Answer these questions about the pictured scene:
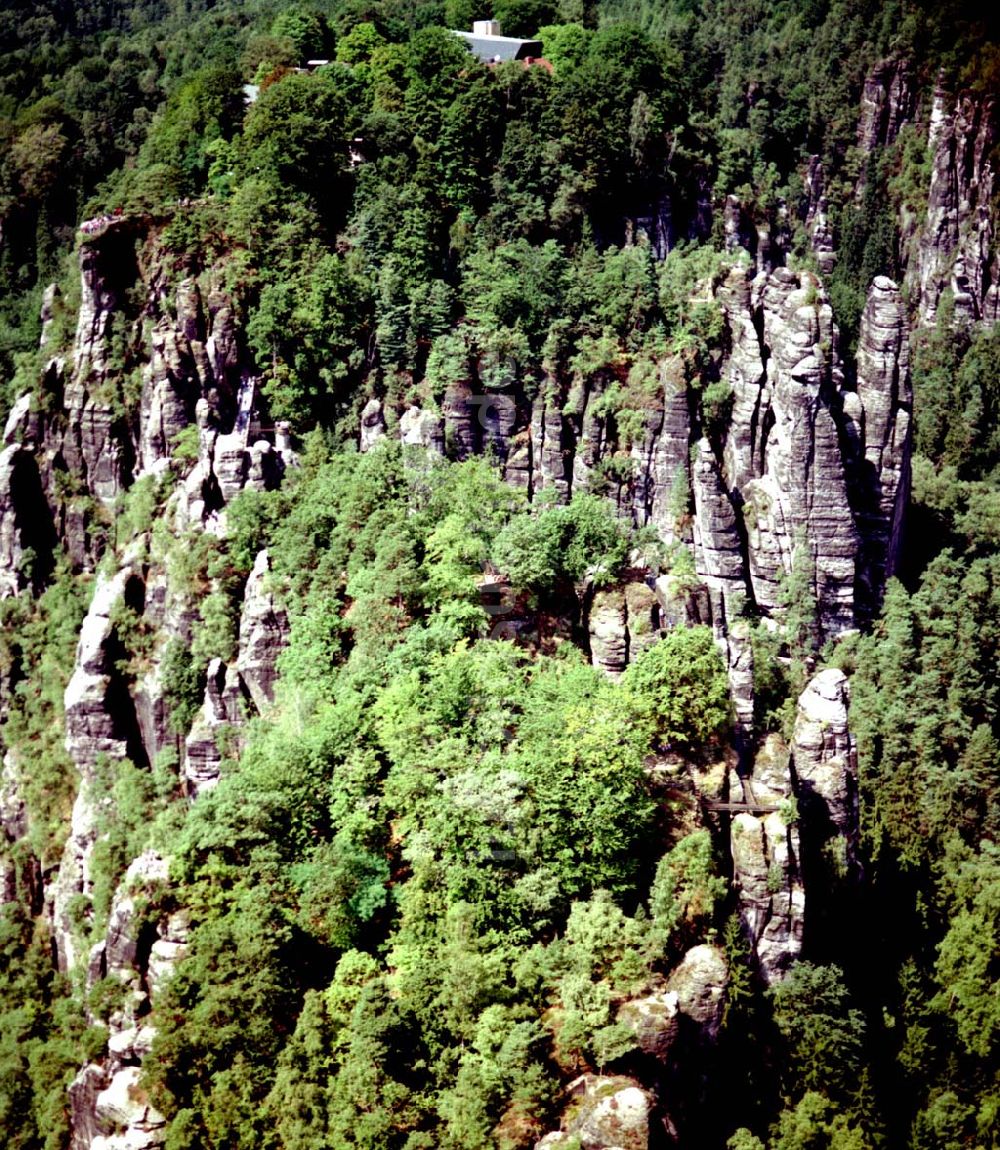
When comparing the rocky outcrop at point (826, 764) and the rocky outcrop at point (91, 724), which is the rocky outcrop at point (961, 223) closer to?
the rocky outcrop at point (826, 764)

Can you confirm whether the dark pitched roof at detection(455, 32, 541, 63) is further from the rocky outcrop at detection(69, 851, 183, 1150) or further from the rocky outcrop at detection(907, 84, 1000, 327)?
the rocky outcrop at detection(69, 851, 183, 1150)

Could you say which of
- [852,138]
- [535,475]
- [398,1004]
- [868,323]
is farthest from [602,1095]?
[852,138]

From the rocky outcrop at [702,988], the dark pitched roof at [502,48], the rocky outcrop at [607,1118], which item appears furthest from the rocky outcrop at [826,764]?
the dark pitched roof at [502,48]

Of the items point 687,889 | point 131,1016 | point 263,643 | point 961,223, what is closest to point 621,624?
point 687,889

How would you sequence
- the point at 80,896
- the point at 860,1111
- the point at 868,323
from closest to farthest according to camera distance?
the point at 860,1111 → the point at 80,896 → the point at 868,323

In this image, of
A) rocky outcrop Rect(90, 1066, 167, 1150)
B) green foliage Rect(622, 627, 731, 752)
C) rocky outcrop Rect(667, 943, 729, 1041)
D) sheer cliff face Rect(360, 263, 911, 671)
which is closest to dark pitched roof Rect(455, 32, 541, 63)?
sheer cliff face Rect(360, 263, 911, 671)

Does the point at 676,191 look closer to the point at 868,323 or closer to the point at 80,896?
the point at 868,323
